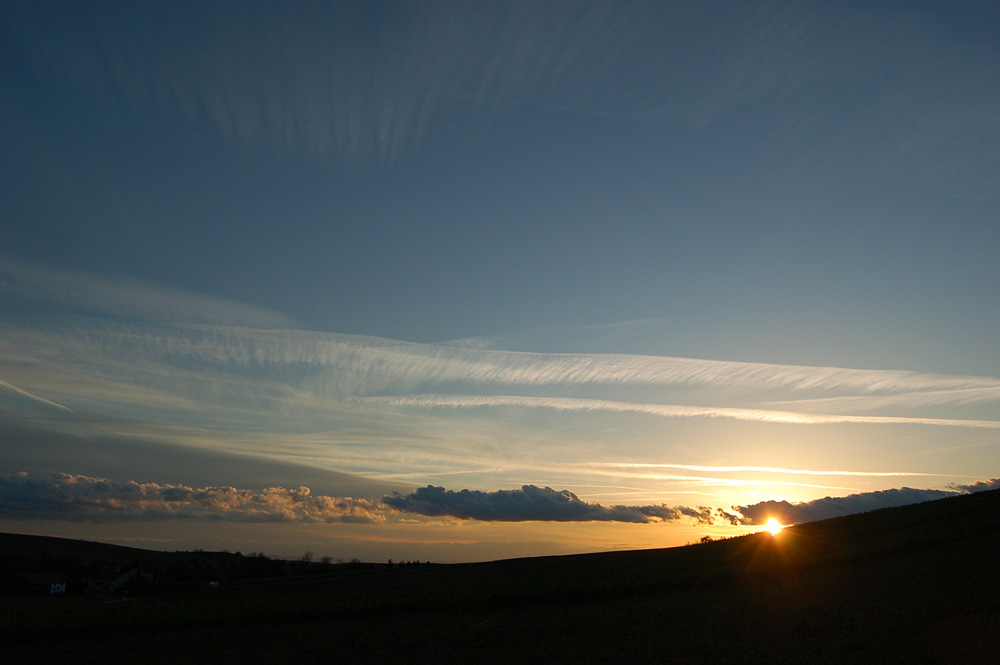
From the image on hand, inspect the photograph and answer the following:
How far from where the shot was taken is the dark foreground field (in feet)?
73.8

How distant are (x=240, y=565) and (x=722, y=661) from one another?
399 ft

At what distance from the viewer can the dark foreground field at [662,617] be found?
2250 cm

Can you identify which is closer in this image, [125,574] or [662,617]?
[662,617]

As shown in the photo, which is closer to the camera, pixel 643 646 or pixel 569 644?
pixel 643 646

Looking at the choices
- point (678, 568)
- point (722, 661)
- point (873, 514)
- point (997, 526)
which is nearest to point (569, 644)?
point (722, 661)

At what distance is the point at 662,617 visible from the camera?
29109 millimetres

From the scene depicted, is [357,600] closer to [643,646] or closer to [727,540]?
[643,646]

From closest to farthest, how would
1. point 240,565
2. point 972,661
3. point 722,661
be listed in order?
1. point 972,661
2. point 722,661
3. point 240,565

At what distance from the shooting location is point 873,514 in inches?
2152

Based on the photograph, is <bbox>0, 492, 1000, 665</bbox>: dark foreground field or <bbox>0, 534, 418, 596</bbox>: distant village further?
<bbox>0, 534, 418, 596</bbox>: distant village

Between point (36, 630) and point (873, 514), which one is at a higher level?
point (873, 514)

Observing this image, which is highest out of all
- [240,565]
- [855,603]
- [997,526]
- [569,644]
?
[997,526]

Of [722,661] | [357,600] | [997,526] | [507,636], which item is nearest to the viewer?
[722,661]

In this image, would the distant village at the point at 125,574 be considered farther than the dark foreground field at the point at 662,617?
Yes
